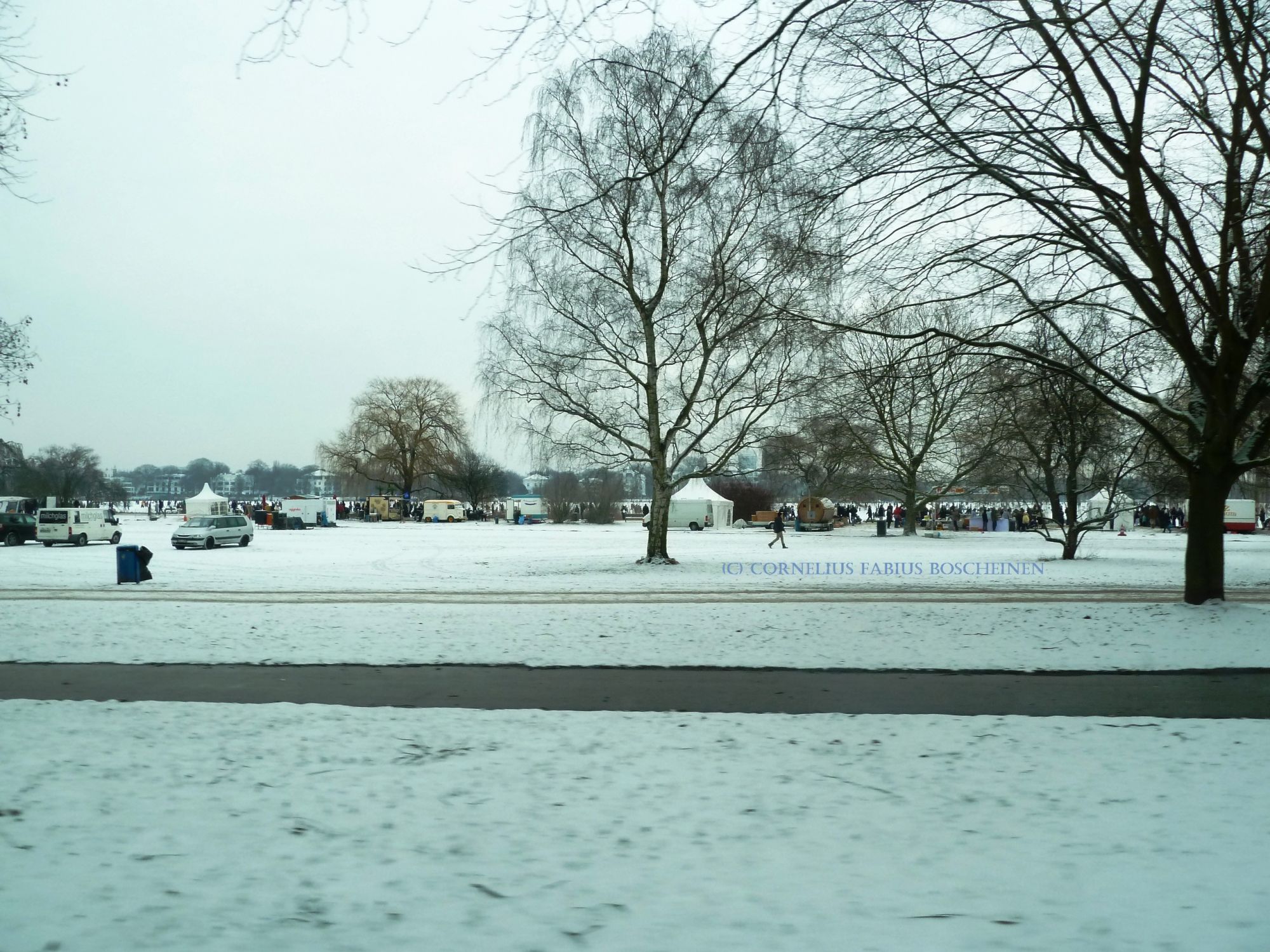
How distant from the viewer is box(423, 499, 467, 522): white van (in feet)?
267

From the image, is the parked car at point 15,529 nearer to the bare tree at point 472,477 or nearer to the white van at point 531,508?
the white van at point 531,508

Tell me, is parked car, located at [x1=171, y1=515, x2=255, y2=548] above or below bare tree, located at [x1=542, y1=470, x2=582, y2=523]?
below

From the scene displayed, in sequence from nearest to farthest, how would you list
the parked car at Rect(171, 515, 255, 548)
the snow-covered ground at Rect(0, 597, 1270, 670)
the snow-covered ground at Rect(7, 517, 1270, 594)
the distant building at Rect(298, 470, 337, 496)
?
the snow-covered ground at Rect(0, 597, 1270, 670)
the snow-covered ground at Rect(7, 517, 1270, 594)
the parked car at Rect(171, 515, 255, 548)
the distant building at Rect(298, 470, 337, 496)

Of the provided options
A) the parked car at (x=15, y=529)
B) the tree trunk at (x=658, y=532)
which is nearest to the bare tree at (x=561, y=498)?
the parked car at (x=15, y=529)

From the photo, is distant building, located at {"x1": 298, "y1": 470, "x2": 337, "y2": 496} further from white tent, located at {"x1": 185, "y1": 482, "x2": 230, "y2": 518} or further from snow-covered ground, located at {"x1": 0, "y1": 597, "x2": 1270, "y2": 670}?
snow-covered ground, located at {"x1": 0, "y1": 597, "x2": 1270, "y2": 670}

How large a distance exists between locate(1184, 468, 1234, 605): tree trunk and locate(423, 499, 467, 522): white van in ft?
236

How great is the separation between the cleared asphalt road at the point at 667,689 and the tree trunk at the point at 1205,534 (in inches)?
206

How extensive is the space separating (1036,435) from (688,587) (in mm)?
15018

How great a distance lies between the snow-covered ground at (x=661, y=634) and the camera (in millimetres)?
9708

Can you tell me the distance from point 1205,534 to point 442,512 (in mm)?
72467

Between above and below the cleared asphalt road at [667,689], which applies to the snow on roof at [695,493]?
above

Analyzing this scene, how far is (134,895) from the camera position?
375cm

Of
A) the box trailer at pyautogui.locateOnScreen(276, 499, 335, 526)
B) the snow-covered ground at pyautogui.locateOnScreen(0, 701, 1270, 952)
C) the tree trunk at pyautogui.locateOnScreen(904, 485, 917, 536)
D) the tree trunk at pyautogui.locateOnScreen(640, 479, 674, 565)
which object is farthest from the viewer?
the box trailer at pyautogui.locateOnScreen(276, 499, 335, 526)

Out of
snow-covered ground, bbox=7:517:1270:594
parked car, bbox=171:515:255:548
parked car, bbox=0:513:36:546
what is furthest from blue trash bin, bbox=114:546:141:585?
parked car, bbox=0:513:36:546
